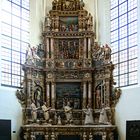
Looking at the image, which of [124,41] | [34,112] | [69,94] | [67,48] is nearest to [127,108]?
[69,94]

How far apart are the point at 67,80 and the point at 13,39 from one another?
12.1ft

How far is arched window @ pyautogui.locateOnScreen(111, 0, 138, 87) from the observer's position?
20.1 metres

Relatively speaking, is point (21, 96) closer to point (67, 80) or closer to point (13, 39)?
point (67, 80)

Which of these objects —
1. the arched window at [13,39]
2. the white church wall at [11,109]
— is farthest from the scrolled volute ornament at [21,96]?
the arched window at [13,39]

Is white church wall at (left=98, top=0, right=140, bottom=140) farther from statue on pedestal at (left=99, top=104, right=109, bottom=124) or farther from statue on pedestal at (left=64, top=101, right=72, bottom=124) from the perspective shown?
statue on pedestal at (left=64, top=101, right=72, bottom=124)

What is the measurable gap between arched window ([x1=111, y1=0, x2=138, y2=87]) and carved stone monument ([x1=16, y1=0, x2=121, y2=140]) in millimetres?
599

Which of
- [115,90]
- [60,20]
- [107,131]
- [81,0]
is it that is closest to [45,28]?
[60,20]

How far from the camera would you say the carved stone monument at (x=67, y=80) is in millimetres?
19891

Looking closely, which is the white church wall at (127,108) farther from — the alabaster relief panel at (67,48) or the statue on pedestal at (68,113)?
the alabaster relief panel at (67,48)

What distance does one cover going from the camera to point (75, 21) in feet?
73.0

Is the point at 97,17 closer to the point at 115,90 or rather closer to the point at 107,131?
the point at 115,90

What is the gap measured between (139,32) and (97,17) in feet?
12.8

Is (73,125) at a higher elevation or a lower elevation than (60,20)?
lower

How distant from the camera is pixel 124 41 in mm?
21047
